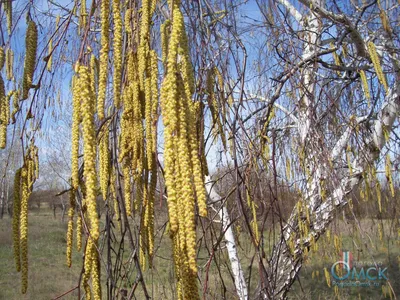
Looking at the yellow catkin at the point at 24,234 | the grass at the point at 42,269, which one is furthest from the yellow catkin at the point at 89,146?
the grass at the point at 42,269

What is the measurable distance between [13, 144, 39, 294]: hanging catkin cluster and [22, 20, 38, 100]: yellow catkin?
116 millimetres

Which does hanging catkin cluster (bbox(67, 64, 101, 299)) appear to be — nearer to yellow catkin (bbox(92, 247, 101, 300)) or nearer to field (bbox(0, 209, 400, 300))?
yellow catkin (bbox(92, 247, 101, 300))

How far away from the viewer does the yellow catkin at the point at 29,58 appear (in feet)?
2.30

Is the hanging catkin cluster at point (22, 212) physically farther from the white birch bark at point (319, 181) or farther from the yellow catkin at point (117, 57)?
the white birch bark at point (319, 181)

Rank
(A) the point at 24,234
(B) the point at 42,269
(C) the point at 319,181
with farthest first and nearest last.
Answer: (B) the point at 42,269 < (C) the point at 319,181 < (A) the point at 24,234

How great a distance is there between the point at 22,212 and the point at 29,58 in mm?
266

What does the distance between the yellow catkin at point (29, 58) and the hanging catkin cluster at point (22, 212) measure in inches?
4.6

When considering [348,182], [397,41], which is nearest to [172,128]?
[348,182]

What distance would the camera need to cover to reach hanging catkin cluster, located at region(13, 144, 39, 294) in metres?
0.64

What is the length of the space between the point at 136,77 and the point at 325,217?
1.65 meters

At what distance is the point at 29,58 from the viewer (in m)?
0.71

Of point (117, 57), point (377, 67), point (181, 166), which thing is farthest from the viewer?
point (377, 67)

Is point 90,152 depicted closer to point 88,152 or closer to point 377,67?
point 88,152

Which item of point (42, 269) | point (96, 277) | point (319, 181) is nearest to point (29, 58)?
point (96, 277)
